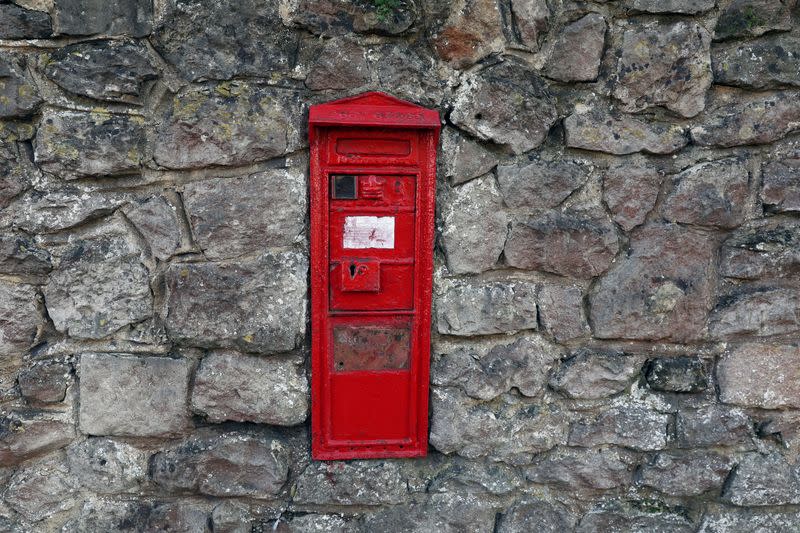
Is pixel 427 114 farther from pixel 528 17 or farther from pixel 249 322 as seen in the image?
pixel 249 322

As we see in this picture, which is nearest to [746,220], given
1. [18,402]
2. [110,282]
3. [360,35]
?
[360,35]

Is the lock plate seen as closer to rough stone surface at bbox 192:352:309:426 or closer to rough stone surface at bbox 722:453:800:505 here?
rough stone surface at bbox 192:352:309:426

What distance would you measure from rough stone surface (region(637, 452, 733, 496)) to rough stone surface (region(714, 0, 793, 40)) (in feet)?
4.44

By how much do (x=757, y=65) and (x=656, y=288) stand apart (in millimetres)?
759

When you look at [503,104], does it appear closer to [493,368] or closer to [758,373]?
[493,368]

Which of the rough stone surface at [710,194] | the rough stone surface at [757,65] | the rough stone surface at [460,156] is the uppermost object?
the rough stone surface at [757,65]

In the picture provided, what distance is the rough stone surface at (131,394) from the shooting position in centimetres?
198

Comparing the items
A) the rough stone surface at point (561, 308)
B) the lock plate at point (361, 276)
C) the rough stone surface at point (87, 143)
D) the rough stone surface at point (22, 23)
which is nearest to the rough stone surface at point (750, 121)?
the rough stone surface at point (561, 308)

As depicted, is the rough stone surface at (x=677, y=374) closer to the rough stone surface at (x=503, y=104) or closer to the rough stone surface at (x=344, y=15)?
the rough stone surface at (x=503, y=104)

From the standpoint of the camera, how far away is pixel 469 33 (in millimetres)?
1932

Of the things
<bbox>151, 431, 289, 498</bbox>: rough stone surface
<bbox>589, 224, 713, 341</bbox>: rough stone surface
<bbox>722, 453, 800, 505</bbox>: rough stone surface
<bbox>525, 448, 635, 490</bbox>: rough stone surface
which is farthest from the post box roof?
<bbox>722, 453, 800, 505</bbox>: rough stone surface

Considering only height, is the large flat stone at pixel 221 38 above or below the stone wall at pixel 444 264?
above

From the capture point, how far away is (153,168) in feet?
6.34

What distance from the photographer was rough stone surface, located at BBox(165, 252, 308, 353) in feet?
6.40
